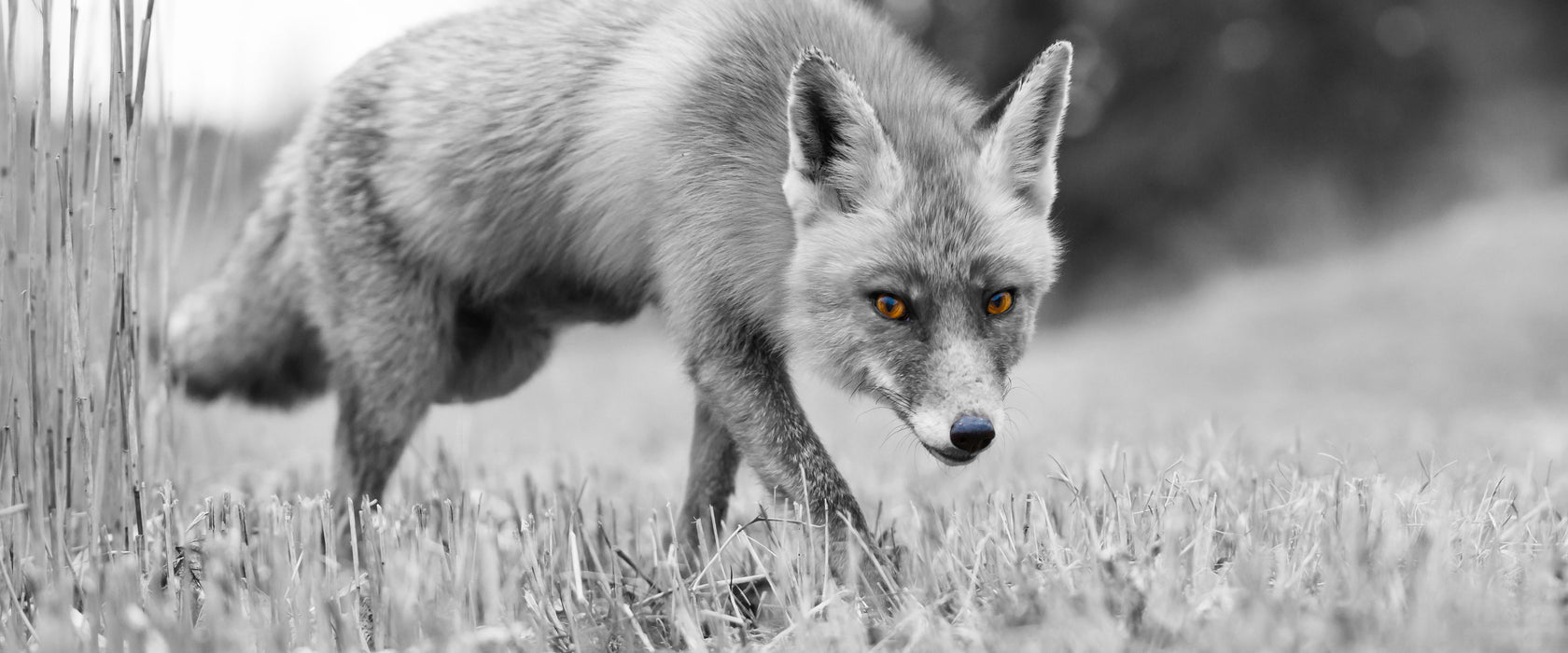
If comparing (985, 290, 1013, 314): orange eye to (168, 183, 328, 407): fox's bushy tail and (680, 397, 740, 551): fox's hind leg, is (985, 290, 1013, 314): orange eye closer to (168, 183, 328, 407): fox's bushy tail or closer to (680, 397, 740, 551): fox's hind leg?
(680, 397, 740, 551): fox's hind leg

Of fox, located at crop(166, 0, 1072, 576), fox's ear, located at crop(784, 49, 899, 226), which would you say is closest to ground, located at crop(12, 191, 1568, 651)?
fox, located at crop(166, 0, 1072, 576)

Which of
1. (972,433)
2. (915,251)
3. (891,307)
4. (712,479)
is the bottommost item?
(712,479)

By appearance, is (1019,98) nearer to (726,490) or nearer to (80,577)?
(726,490)

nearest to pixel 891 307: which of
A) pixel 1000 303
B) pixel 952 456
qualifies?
pixel 1000 303

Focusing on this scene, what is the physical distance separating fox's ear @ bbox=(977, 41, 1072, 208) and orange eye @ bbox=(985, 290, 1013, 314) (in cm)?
42

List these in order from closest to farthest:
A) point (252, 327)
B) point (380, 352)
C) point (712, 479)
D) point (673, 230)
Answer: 1. point (673, 230)
2. point (712, 479)
3. point (380, 352)
4. point (252, 327)

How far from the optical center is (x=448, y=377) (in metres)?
4.88

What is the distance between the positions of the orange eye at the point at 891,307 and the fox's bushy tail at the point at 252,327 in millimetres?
2563

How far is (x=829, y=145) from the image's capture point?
373 centimetres

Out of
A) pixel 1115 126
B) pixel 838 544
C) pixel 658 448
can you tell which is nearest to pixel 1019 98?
pixel 838 544

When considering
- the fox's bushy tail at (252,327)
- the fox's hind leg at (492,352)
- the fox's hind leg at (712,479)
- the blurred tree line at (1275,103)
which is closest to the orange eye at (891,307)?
the fox's hind leg at (712,479)

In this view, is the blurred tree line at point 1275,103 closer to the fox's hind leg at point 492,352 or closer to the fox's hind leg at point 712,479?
the fox's hind leg at point 492,352

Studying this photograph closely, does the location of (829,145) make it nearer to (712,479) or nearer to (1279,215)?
(712,479)

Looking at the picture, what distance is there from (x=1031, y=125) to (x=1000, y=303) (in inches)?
25.0
